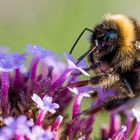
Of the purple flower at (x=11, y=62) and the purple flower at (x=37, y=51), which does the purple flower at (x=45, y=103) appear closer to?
the purple flower at (x=11, y=62)

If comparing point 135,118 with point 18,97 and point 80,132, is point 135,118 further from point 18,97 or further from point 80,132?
→ point 18,97

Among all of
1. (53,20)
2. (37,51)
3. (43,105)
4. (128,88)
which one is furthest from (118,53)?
(53,20)

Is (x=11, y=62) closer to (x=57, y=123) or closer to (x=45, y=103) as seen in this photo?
(x=45, y=103)

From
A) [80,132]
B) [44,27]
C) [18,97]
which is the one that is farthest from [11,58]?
[44,27]

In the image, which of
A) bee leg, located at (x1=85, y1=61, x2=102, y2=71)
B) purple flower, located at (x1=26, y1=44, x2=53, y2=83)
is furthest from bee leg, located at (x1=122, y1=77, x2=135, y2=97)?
purple flower, located at (x1=26, y1=44, x2=53, y2=83)

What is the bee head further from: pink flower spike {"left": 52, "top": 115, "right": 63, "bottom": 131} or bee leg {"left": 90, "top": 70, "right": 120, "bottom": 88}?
pink flower spike {"left": 52, "top": 115, "right": 63, "bottom": 131}

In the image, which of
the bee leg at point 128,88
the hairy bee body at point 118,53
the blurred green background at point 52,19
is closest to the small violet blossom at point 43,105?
the hairy bee body at point 118,53

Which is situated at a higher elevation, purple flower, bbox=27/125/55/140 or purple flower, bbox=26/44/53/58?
purple flower, bbox=26/44/53/58
